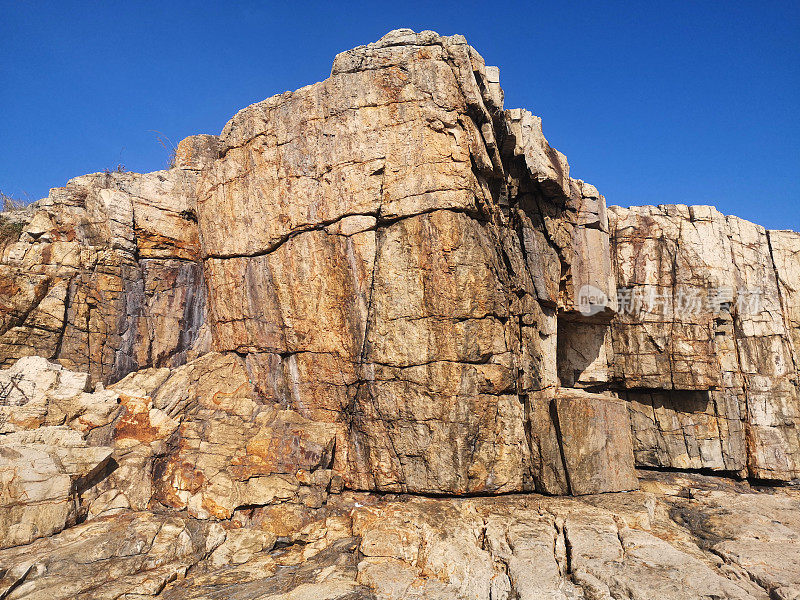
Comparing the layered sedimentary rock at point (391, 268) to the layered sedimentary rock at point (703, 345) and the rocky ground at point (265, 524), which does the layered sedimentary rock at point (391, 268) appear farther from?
the layered sedimentary rock at point (703, 345)

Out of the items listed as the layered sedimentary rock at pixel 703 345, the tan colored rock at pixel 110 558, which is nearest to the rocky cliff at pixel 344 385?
the tan colored rock at pixel 110 558

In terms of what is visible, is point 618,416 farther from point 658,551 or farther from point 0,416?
point 0,416

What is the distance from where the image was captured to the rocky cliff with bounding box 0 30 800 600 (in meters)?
7.99

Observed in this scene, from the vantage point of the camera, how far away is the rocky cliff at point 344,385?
26.2 ft

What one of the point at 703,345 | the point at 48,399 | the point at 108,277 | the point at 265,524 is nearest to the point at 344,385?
the point at 265,524

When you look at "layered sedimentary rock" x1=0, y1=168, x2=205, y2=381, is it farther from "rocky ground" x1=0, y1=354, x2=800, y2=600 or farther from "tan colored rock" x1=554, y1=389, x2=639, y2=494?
"tan colored rock" x1=554, y1=389, x2=639, y2=494

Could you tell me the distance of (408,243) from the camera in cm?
1003

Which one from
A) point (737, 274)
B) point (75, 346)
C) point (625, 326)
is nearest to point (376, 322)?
A: point (75, 346)

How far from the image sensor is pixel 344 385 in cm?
1045

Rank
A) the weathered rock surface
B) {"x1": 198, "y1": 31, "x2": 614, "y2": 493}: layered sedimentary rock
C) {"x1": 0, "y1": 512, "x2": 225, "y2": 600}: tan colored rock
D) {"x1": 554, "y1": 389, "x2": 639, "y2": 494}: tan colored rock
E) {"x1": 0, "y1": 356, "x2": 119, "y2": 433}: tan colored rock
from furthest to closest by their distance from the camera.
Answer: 1. {"x1": 554, "y1": 389, "x2": 639, "y2": 494}: tan colored rock
2. {"x1": 198, "y1": 31, "x2": 614, "y2": 493}: layered sedimentary rock
3. {"x1": 0, "y1": 356, "x2": 119, "y2": 433}: tan colored rock
4. the weathered rock surface
5. {"x1": 0, "y1": 512, "x2": 225, "y2": 600}: tan colored rock

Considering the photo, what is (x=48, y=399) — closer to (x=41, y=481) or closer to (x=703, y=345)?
(x=41, y=481)

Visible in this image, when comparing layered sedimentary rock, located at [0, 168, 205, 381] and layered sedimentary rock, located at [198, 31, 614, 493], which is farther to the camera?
layered sedimentary rock, located at [0, 168, 205, 381]

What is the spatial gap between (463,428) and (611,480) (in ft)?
11.2

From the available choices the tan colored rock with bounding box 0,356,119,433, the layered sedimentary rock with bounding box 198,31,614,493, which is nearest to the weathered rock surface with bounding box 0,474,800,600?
Answer: the layered sedimentary rock with bounding box 198,31,614,493
